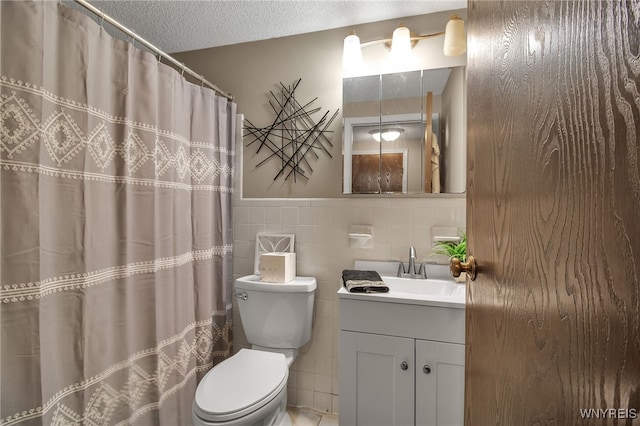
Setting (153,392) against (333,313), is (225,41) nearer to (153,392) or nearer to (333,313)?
(333,313)

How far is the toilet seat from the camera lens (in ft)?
3.63

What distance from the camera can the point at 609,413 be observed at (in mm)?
271

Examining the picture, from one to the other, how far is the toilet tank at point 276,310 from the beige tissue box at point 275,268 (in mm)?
37

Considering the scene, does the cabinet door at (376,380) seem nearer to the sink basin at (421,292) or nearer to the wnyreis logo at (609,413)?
the sink basin at (421,292)

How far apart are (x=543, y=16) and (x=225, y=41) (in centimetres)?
197

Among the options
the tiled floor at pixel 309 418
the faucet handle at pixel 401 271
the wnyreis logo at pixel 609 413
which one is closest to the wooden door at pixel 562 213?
the wnyreis logo at pixel 609 413

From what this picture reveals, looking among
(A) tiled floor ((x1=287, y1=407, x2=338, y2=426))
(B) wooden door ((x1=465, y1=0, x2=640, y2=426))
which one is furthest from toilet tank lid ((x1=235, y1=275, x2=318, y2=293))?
(B) wooden door ((x1=465, y1=0, x2=640, y2=426))

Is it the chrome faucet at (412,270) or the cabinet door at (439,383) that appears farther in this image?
the chrome faucet at (412,270)

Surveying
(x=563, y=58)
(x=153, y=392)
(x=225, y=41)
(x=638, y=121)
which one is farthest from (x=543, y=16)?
(x=225, y=41)

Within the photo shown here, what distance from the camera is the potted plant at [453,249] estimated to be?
145cm

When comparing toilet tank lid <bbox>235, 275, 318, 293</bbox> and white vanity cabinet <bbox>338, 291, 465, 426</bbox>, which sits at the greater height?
toilet tank lid <bbox>235, 275, 318, 293</bbox>

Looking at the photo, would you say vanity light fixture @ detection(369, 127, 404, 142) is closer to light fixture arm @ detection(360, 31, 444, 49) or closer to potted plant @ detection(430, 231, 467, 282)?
light fixture arm @ detection(360, 31, 444, 49)

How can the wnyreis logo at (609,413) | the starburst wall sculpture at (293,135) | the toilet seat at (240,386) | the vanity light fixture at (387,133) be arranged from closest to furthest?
the wnyreis logo at (609,413), the toilet seat at (240,386), the vanity light fixture at (387,133), the starburst wall sculpture at (293,135)

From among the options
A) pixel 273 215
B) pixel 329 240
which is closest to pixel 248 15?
pixel 273 215
